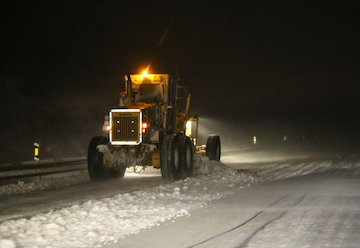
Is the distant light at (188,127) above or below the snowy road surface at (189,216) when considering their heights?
above

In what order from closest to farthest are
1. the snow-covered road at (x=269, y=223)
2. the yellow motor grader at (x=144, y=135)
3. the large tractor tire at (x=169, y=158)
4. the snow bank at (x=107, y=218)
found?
the snow-covered road at (x=269, y=223), the snow bank at (x=107, y=218), the large tractor tire at (x=169, y=158), the yellow motor grader at (x=144, y=135)

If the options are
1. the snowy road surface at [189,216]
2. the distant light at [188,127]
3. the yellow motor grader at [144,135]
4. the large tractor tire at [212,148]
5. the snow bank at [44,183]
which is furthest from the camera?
the large tractor tire at [212,148]

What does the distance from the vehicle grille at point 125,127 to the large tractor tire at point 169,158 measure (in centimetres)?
94

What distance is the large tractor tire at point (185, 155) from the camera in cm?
1622

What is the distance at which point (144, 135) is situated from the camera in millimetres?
15672

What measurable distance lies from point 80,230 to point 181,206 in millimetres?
3006

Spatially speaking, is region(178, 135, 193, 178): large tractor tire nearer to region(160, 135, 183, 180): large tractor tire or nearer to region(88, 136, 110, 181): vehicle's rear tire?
region(160, 135, 183, 180): large tractor tire

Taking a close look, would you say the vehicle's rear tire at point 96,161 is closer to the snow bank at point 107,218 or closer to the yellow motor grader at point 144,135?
the yellow motor grader at point 144,135

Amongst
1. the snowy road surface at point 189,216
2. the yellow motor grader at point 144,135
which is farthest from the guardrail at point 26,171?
the snowy road surface at point 189,216

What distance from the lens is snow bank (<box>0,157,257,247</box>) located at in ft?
23.9

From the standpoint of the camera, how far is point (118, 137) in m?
15.8

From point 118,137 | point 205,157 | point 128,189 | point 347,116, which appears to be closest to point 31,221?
point 128,189

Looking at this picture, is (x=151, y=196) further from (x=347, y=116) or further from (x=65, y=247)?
(x=347, y=116)

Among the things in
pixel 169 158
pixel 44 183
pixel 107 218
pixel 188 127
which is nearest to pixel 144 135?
pixel 169 158
